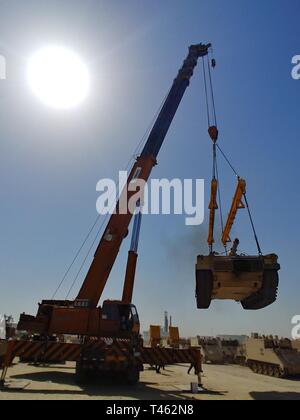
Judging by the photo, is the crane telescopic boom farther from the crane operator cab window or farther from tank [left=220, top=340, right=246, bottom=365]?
tank [left=220, top=340, right=246, bottom=365]

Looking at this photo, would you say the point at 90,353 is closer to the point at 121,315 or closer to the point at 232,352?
the point at 121,315

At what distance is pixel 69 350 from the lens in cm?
1296

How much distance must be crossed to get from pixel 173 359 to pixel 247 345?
54.0 feet

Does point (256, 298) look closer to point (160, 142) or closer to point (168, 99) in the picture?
point (160, 142)

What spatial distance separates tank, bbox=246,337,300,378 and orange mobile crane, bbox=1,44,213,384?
11.6 meters

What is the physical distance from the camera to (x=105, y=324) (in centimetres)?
1416

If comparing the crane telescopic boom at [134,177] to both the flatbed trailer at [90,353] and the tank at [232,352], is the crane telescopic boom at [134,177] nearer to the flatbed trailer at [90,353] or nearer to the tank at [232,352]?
the flatbed trailer at [90,353]

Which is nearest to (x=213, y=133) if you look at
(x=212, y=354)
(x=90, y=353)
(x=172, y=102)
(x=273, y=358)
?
(x=172, y=102)

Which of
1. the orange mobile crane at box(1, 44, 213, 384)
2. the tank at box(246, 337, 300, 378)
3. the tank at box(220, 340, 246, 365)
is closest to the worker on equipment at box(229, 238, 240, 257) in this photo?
the orange mobile crane at box(1, 44, 213, 384)

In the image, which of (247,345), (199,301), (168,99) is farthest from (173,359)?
(247,345)

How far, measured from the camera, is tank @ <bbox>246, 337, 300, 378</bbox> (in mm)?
22266
